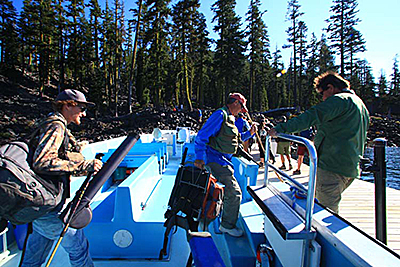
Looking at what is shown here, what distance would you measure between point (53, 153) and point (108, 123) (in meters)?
25.3

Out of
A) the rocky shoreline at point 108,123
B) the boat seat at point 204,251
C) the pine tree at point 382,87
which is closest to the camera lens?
the boat seat at point 204,251

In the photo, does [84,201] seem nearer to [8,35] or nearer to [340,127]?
[340,127]

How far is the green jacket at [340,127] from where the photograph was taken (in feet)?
6.86

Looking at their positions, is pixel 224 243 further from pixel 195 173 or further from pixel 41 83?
pixel 41 83

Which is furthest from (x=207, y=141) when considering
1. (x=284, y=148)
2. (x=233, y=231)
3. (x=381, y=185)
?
(x=284, y=148)

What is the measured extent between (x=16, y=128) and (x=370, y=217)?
97.2 ft

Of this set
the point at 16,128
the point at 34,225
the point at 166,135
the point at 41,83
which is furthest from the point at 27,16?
the point at 34,225

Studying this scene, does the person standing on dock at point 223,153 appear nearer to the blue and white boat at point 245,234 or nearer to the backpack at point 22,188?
the blue and white boat at point 245,234

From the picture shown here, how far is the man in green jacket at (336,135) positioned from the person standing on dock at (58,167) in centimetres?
182

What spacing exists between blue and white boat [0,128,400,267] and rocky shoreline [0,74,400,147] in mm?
18914

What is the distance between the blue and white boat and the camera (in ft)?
4.66

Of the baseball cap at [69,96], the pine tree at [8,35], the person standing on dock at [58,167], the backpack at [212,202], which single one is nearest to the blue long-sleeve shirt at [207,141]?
the backpack at [212,202]

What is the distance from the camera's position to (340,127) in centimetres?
214

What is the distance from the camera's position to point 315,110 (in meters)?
2.11
